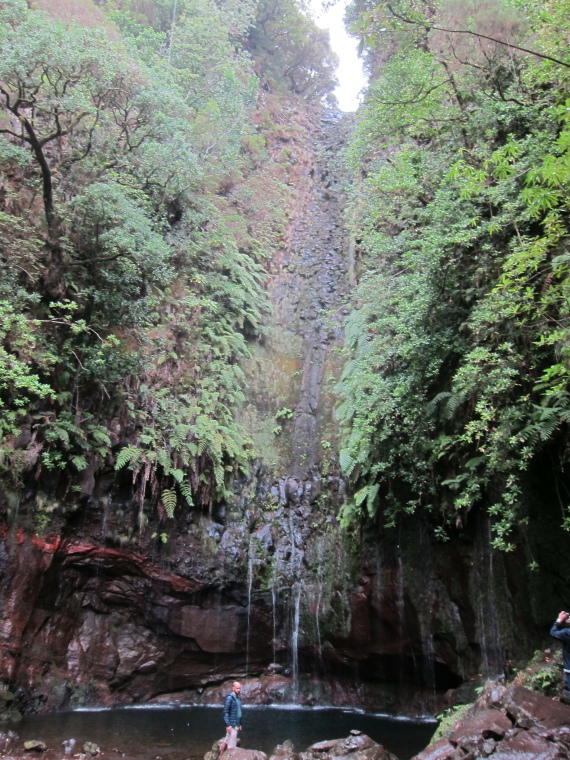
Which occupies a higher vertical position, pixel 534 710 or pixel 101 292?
pixel 101 292

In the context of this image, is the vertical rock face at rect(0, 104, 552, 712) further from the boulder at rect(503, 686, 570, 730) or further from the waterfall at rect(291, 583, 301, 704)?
the boulder at rect(503, 686, 570, 730)

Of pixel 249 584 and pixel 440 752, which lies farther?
pixel 249 584

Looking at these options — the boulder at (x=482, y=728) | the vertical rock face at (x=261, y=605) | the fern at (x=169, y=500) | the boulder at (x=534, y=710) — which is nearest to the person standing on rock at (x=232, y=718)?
the boulder at (x=482, y=728)

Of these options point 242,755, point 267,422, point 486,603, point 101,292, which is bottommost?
point 242,755

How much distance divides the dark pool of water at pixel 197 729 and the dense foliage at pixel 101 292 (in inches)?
149

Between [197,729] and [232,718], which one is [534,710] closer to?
[232,718]

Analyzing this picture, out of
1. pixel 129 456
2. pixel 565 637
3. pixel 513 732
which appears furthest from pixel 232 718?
pixel 129 456

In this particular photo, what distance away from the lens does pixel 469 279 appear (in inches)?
345

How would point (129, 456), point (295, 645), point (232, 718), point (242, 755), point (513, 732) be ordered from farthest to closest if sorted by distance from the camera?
1. point (295, 645)
2. point (129, 456)
3. point (232, 718)
4. point (242, 755)
5. point (513, 732)

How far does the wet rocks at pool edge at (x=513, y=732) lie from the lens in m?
5.18

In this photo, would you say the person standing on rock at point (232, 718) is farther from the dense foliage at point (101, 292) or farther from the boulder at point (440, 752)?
the dense foliage at point (101, 292)

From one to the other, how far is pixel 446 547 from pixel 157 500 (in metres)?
6.12

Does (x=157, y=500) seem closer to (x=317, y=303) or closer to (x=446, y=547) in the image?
(x=446, y=547)

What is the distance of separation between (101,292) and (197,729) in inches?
338
